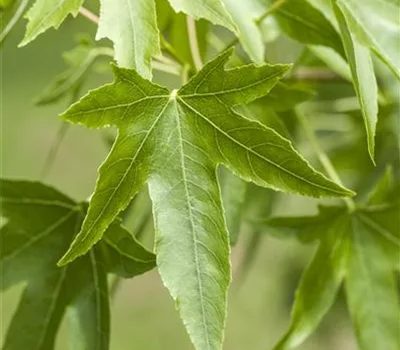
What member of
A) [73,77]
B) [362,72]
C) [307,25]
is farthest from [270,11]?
[73,77]

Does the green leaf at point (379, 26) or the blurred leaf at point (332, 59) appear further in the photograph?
the blurred leaf at point (332, 59)

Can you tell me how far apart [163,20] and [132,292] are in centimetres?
134

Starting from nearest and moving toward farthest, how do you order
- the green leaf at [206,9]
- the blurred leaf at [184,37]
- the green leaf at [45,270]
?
the green leaf at [206,9], the green leaf at [45,270], the blurred leaf at [184,37]

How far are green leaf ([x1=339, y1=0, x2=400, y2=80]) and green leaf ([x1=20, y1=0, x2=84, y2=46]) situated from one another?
0.61 feet

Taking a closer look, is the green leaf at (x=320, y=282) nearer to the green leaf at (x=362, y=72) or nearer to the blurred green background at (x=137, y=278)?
the green leaf at (x=362, y=72)

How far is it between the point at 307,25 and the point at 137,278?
1387 millimetres

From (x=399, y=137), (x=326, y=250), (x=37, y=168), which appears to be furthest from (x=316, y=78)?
(x=37, y=168)

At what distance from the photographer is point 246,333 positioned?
188 centimetres

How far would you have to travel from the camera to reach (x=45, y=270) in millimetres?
678

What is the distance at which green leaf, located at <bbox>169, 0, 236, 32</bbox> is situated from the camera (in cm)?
52

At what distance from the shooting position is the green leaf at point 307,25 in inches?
27.2

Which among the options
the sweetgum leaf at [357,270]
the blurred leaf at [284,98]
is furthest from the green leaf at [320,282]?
the blurred leaf at [284,98]

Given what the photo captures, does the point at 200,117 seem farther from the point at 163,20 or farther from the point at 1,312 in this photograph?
the point at 1,312

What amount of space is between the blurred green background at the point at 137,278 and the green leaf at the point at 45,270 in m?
0.78
